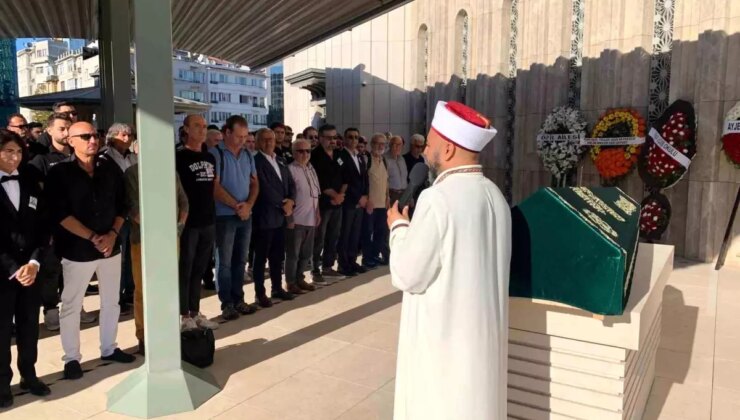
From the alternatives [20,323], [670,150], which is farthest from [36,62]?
[20,323]

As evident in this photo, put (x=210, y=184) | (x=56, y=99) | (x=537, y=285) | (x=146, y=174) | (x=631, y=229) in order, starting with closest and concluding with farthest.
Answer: (x=537, y=285) → (x=631, y=229) → (x=146, y=174) → (x=210, y=184) → (x=56, y=99)

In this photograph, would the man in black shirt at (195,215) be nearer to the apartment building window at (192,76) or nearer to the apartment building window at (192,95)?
the apartment building window at (192,95)

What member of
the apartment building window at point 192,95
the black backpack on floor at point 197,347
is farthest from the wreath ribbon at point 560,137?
the apartment building window at point 192,95

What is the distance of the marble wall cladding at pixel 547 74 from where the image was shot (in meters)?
7.95

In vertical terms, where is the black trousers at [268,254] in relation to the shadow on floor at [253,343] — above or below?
above

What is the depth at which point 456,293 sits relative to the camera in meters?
2.12

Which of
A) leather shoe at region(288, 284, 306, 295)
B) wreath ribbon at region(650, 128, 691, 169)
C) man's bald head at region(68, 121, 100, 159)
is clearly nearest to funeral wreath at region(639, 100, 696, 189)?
wreath ribbon at region(650, 128, 691, 169)

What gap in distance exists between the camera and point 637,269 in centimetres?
361

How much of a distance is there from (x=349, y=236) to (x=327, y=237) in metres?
0.39

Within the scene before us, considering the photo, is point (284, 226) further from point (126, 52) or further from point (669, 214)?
point (669, 214)

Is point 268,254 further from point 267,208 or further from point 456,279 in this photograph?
point 456,279

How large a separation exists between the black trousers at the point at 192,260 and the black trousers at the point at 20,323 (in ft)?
3.91

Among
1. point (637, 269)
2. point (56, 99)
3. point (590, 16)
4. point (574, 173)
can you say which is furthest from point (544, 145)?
point (56, 99)

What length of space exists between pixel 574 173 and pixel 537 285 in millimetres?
8186
